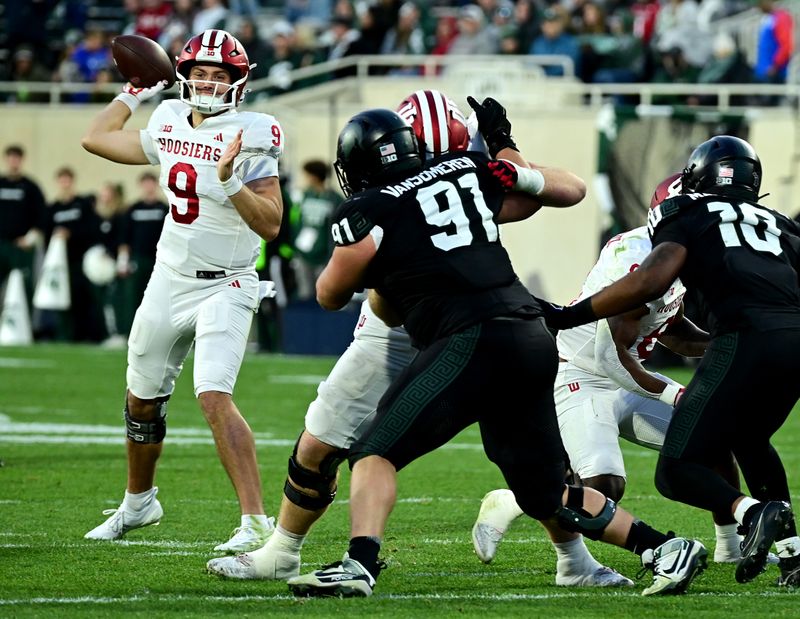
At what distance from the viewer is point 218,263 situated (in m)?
6.04

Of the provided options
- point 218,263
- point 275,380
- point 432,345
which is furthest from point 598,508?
point 275,380

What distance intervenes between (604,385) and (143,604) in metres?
2.12

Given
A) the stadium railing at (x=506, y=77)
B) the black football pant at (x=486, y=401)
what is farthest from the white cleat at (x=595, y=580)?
the stadium railing at (x=506, y=77)

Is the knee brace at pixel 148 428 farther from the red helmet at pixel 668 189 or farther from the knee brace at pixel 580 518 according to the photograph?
the red helmet at pixel 668 189

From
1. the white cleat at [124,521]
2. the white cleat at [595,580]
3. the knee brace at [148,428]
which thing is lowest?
the white cleat at [124,521]

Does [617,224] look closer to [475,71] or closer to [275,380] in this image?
[475,71]

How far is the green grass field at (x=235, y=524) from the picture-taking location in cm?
464

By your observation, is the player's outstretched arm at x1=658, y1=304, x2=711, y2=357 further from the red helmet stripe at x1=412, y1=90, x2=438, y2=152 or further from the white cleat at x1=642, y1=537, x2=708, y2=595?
the red helmet stripe at x1=412, y1=90, x2=438, y2=152

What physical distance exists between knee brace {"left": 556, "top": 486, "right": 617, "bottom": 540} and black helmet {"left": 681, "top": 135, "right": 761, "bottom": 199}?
1140 millimetres

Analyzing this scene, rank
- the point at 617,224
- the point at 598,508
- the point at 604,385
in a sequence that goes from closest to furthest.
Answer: the point at 598,508 → the point at 604,385 → the point at 617,224

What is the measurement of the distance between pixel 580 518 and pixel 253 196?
5.62 ft

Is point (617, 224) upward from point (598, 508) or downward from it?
downward

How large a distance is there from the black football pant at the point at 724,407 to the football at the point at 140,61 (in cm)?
270

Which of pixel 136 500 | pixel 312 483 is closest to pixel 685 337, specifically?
pixel 312 483
